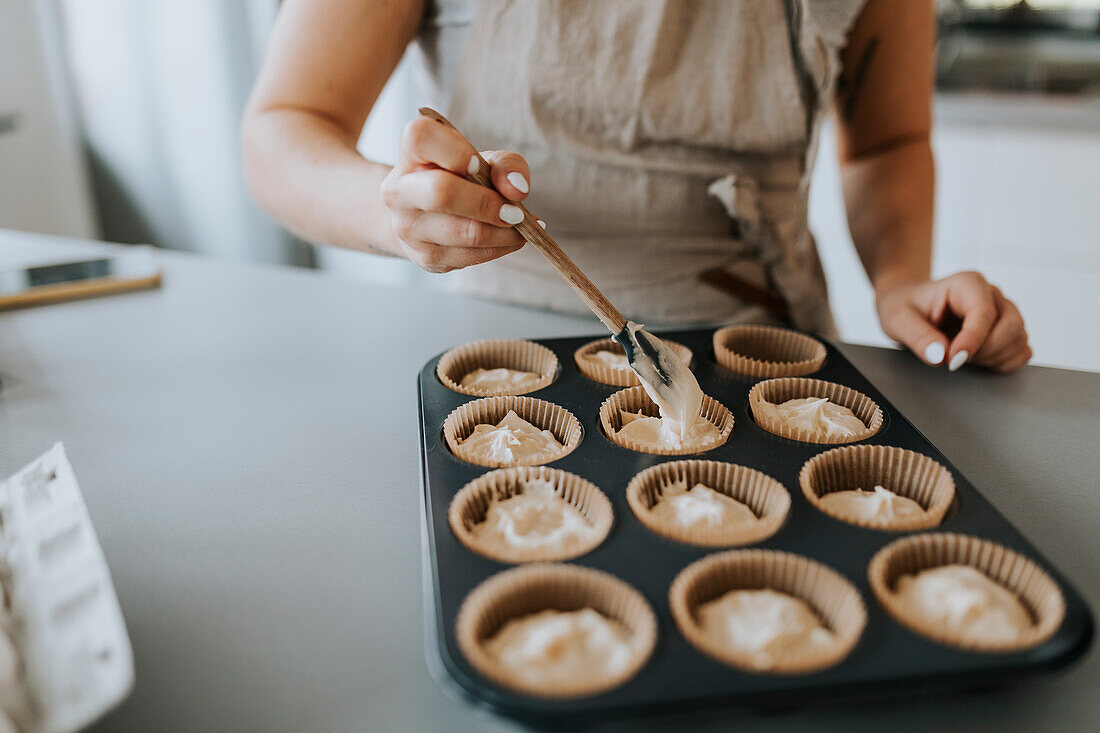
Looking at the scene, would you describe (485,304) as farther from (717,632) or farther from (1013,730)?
(1013,730)

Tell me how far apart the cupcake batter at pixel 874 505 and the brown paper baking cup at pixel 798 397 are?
0.08 meters

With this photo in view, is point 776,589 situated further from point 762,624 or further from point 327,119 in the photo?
point 327,119

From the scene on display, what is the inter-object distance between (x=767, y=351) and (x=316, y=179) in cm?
64

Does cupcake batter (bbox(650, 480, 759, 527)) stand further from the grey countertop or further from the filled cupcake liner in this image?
the grey countertop

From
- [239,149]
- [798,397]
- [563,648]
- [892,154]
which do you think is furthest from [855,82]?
[239,149]

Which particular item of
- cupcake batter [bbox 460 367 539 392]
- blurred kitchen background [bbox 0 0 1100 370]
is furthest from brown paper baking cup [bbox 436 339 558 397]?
blurred kitchen background [bbox 0 0 1100 370]

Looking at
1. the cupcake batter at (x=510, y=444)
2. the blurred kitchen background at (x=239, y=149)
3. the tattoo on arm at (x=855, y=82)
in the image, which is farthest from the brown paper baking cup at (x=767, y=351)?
the blurred kitchen background at (x=239, y=149)

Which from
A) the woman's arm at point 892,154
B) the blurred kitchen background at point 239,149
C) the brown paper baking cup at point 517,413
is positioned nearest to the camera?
the brown paper baking cup at point 517,413

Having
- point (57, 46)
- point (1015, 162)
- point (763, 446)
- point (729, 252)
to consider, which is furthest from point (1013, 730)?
point (57, 46)

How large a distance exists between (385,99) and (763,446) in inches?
87.5

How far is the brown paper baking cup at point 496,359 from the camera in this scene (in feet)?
3.22

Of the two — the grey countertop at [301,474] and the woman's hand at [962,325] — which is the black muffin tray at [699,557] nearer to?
the grey countertop at [301,474]

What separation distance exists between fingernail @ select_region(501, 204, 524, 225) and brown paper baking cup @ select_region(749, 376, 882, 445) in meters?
0.33

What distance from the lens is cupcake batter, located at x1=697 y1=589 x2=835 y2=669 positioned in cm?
57
